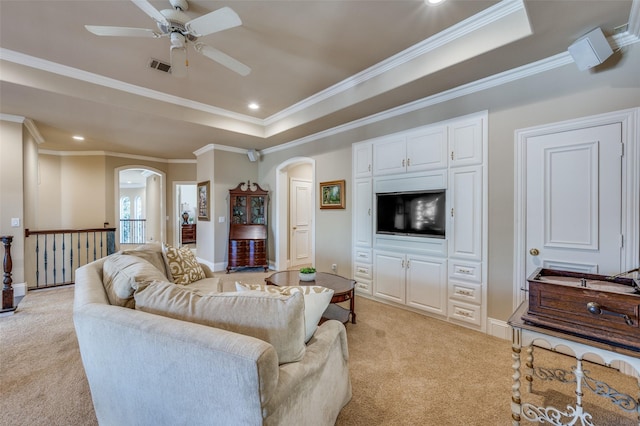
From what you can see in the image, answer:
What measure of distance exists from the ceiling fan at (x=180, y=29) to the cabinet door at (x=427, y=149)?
215cm

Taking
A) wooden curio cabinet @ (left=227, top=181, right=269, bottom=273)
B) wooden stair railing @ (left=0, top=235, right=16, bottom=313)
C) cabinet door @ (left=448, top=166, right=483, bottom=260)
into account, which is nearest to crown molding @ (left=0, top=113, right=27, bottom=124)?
wooden stair railing @ (left=0, top=235, right=16, bottom=313)

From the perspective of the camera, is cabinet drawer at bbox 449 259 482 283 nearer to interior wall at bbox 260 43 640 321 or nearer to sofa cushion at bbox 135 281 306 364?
interior wall at bbox 260 43 640 321

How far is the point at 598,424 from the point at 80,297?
122 inches

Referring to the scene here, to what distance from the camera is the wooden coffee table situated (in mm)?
2732

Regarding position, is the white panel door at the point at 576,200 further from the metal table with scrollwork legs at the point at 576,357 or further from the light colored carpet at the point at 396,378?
the metal table with scrollwork legs at the point at 576,357

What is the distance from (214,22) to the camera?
192 centimetres

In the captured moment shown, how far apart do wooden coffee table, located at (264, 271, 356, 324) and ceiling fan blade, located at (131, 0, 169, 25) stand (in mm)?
2521

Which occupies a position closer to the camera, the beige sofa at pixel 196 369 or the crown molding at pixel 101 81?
the beige sofa at pixel 196 369

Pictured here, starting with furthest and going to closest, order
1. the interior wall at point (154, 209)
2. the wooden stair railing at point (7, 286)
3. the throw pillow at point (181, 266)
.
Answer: the interior wall at point (154, 209) → the wooden stair railing at point (7, 286) → the throw pillow at point (181, 266)

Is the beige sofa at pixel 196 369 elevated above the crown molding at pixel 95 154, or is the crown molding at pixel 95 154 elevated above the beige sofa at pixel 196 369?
the crown molding at pixel 95 154

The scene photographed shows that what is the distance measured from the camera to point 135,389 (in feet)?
3.90

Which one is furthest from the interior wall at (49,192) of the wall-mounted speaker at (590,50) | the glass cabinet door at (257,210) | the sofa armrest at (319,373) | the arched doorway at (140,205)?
the wall-mounted speaker at (590,50)

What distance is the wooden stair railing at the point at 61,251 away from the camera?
4.42 meters

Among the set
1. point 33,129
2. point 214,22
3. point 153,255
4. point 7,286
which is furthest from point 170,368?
point 33,129
